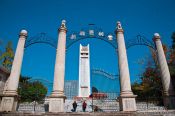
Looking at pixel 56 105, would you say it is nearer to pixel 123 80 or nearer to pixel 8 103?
pixel 8 103

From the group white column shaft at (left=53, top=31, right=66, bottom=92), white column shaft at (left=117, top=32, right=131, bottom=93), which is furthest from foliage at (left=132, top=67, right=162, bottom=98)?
white column shaft at (left=53, top=31, right=66, bottom=92)

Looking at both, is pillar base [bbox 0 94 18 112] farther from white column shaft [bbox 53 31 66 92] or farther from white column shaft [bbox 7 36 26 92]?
white column shaft [bbox 53 31 66 92]

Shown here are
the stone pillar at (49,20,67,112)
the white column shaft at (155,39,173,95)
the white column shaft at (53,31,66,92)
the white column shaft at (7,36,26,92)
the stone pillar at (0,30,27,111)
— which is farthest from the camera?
the white column shaft at (155,39,173,95)

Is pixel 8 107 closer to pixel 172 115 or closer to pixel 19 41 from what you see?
pixel 19 41

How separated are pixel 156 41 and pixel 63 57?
9.25 metres

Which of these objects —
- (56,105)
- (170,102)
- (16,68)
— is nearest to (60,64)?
(56,105)

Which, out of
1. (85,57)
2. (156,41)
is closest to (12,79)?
(156,41)

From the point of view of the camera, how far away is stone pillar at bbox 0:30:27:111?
47.4ft

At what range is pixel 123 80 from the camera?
50.2 feet

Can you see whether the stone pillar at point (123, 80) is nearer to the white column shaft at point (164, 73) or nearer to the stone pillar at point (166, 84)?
the stone pillar at point (166, 84)

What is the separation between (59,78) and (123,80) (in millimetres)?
5180

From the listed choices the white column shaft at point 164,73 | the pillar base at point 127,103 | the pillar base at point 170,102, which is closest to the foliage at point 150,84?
the white column shaft at point 164,73

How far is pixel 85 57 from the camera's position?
4612cm

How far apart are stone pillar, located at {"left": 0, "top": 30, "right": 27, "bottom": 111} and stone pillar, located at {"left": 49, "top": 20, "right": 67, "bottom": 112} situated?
Answer: 3.06m
